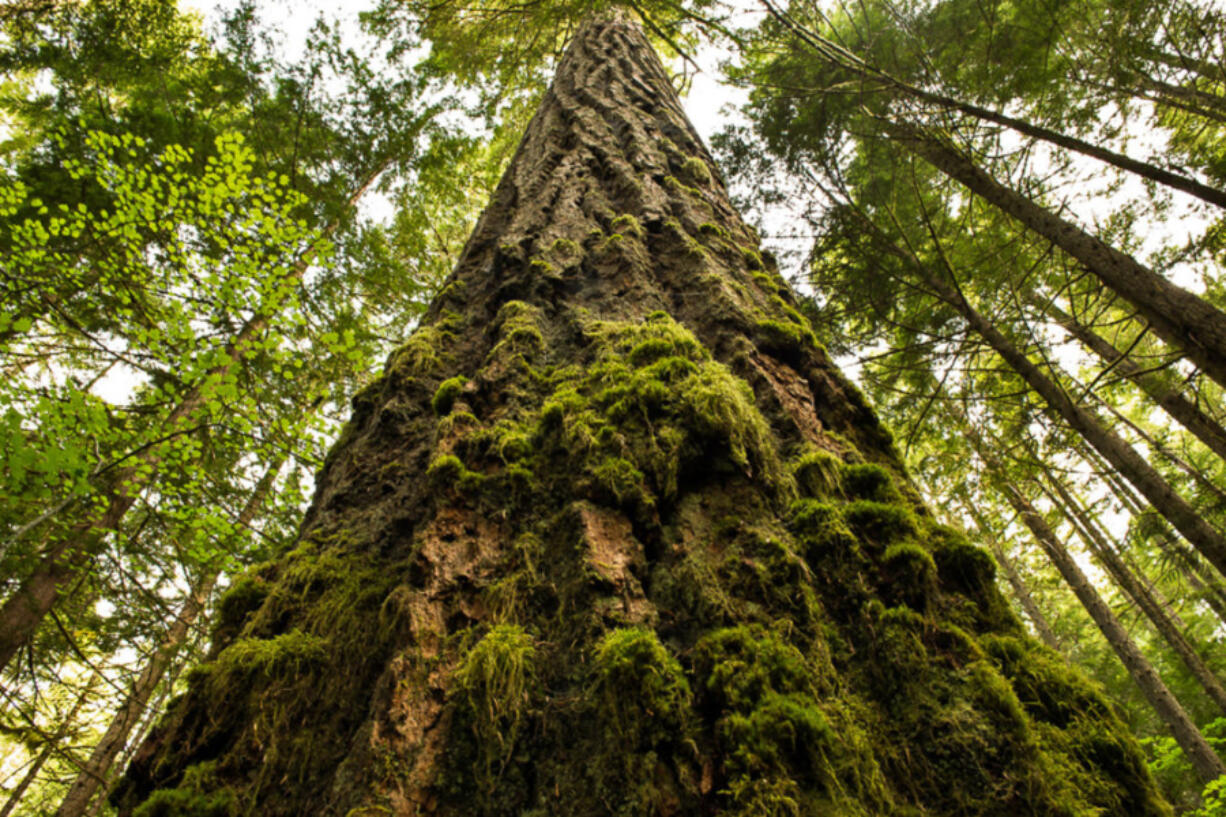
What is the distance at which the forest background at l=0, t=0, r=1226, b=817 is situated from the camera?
4344 millimetres

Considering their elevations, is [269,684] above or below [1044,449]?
below

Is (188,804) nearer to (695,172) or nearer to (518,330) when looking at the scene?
(518,330)

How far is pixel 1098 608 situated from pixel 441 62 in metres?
15.1

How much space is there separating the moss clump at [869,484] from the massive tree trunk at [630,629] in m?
0.01

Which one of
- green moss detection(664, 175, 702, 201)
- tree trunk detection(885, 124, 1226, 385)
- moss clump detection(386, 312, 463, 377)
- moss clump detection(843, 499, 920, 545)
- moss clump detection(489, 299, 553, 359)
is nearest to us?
moss clump detection(843, 499, 920, 545)

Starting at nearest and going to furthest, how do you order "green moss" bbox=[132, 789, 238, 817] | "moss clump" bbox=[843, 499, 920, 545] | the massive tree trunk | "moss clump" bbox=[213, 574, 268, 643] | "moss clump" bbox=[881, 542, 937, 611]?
the massive tree trunk, "green moss" bbox=[132, 789, 238, 817], "moss clump" bbox=[881, 542, 937, 611], "moss clump" bbox=[843, 499, 920, 545], "moss clump" bbox=[213, 574, 268, 643]

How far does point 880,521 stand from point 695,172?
331 centimetres

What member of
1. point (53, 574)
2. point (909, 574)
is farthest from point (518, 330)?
point (53, 574)

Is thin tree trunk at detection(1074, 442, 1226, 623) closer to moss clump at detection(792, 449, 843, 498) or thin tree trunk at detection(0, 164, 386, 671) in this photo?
moss clump at detection(792, 449, 843, 498)

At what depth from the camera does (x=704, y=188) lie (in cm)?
406

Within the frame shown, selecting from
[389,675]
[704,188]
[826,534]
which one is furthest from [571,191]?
[389,675]

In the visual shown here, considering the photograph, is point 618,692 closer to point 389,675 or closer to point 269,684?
point 389,675

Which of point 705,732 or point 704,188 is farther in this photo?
point 704,188

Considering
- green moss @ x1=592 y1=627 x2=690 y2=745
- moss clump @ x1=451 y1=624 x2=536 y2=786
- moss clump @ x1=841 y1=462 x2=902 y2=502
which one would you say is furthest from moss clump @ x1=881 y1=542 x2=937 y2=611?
moss clump @ x1=451 y1=624 x2=536 y2=786
